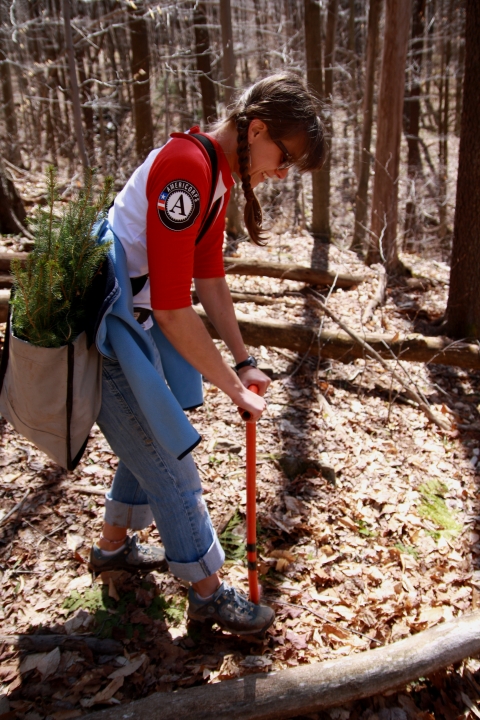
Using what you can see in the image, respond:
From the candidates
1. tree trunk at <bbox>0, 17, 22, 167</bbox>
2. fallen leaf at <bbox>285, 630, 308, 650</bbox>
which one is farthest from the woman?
tree trunk at <bbox>0, 17, 22, 167</bbox>

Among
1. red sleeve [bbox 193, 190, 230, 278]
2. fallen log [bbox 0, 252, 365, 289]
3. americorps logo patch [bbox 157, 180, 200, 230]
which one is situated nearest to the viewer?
americorps logo patch [bbox 157, 180, 200, 230]

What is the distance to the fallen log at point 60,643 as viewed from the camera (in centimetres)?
236

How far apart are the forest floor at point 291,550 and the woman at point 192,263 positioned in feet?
1.14

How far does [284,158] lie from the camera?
1.98 m

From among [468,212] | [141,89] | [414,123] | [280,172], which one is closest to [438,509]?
[280,172]

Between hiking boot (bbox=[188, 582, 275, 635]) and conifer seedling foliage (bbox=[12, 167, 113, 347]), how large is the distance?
Answer: 4.31 ft

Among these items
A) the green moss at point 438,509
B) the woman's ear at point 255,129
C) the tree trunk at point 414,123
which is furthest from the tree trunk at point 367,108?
the woman's ear at point 255,129

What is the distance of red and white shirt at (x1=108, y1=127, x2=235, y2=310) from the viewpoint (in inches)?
69.1

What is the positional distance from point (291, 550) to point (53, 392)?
6.09ft

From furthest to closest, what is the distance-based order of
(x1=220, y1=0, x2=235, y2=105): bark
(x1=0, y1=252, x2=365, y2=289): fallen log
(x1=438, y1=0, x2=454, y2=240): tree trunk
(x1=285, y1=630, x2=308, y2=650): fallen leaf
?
(x1=438, y1=0, x2=454, y2=240): tree trunk → (x1=220, y1=0, x2=235, y2=105): bark → (x1=0, y1=252, x2=365, y2=289): fallen log → (x1=285, y1=630, x2=308, y2=650): fallen leaf

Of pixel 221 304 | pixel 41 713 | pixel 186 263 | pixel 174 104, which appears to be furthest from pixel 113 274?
pixel 174 104

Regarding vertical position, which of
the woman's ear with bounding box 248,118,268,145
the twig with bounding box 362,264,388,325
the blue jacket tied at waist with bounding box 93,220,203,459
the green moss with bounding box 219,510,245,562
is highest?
the woman's ear with bounding box 248,118,268,145

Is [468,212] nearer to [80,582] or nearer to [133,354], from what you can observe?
[133,354]

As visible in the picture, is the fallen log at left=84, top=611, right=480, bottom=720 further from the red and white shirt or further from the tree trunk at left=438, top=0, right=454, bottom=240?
the tree trunk at left=438, top=0, right=454, bottom=240
